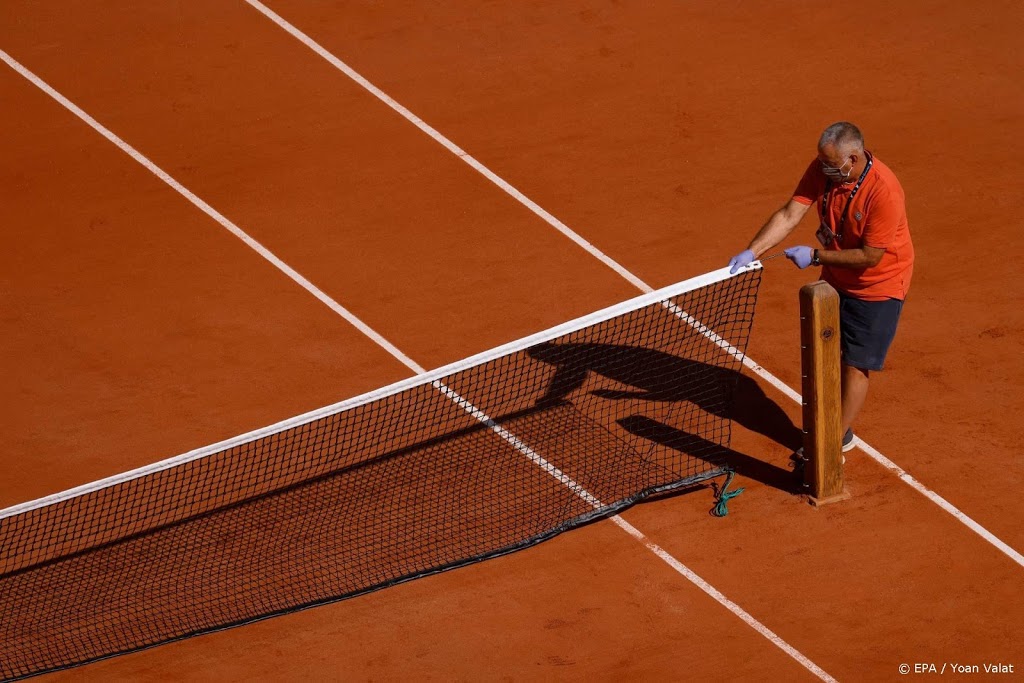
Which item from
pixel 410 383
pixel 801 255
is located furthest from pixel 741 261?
pixel 410 383

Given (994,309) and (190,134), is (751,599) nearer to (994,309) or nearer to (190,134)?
(994,309)

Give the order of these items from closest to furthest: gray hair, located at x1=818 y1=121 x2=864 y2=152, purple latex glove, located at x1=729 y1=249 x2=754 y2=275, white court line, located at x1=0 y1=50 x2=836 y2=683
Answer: gray hair, located at x1=818 y1=121 x2=864 y2=152 → white court line, located at x1=0 y1=50 x2=836 y2=683 → purple latex glove, located at x1=729 y1=249 x2=754 y2=275

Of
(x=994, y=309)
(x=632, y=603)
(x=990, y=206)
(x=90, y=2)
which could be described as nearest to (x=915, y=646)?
(x=632, y=603)

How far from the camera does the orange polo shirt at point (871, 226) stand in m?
8.08

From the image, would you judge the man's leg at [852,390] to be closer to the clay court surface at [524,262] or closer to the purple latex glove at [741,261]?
the clay court surface at [524,262]

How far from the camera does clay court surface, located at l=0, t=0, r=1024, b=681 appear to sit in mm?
8125

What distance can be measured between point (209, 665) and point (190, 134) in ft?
21.7

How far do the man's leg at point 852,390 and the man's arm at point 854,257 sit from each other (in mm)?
798

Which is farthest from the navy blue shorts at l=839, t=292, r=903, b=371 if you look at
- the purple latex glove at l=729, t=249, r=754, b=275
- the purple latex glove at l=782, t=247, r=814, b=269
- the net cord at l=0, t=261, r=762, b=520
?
the net cord at l=0, t=261, r=762, b=520

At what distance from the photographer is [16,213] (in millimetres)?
12219

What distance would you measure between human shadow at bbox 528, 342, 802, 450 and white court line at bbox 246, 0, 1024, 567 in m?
0.26

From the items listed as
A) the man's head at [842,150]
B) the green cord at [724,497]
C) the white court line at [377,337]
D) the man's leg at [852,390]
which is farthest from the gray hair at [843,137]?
the white court line at [377,337]

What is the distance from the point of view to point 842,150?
7.93 meters

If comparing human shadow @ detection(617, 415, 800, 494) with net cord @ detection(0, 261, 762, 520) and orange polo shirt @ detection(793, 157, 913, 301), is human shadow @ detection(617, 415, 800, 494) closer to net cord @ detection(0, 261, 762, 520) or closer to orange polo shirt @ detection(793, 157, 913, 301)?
orange polo shirt @ detection(793, 157, 913, 301)
